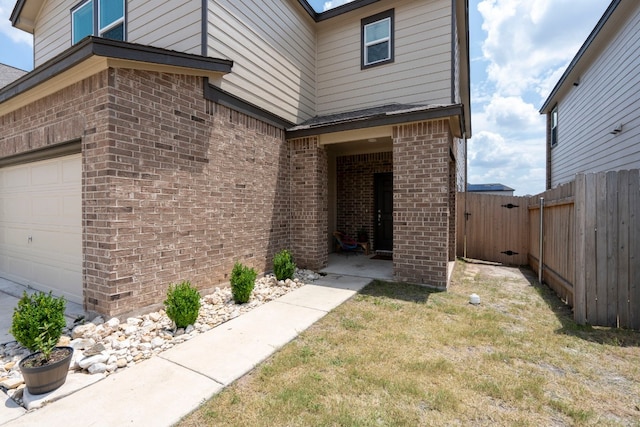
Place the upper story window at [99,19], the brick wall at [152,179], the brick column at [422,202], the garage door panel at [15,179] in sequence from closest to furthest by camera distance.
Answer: the brick wall at [152,179] → the garage door panel at [15,179] → the brick column at [422,202] → the upper story window at [99,19]

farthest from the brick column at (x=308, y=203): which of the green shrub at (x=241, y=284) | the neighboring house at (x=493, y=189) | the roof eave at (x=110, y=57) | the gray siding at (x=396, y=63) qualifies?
the neighboring house at (x=493, y=189)

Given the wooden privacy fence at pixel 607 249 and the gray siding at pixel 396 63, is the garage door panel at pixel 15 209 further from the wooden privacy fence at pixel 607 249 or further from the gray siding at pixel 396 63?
the wooden privacy fence at pixel 607 249

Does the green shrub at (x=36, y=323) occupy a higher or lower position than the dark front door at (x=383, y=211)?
lower

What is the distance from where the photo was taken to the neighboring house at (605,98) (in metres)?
6.61

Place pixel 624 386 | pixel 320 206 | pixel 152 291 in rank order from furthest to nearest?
pixel 320 206 → pixel 152 291 → pixel 624 386

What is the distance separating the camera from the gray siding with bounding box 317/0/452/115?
6918mm

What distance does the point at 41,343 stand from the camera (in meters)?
2.63

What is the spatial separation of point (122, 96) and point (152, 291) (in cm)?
268

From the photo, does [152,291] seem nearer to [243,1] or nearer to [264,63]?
[264,63]

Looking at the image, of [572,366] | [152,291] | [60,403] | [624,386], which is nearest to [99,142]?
[152,291]

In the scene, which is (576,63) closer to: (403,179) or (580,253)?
(403,179)

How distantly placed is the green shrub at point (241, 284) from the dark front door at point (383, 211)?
18.8ft

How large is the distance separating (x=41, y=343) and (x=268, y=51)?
21.0ft

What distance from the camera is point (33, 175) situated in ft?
17.5
